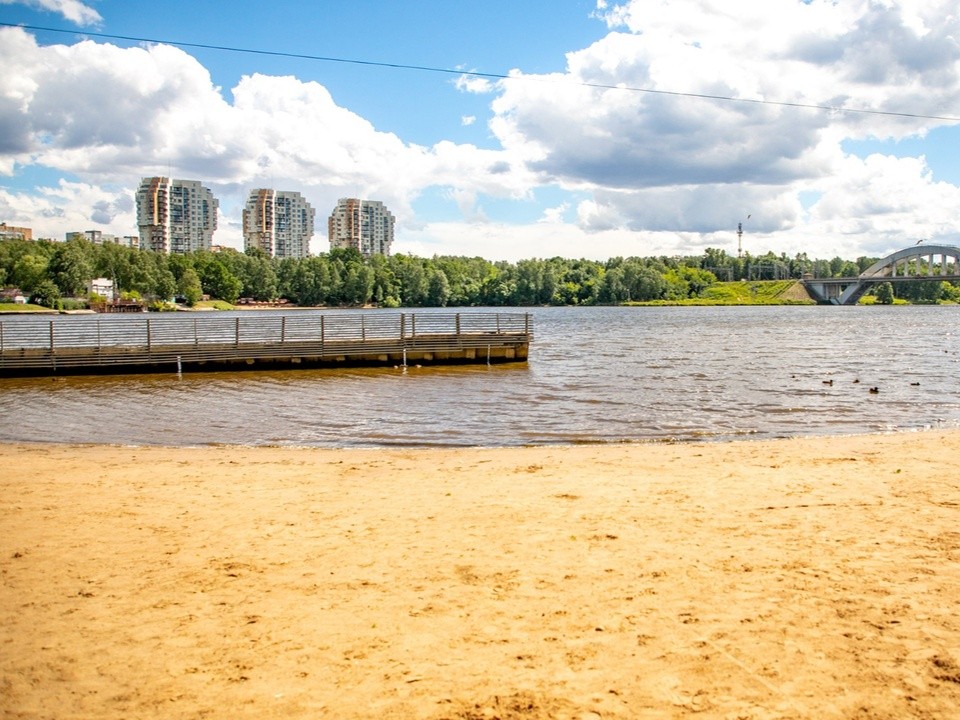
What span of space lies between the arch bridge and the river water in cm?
15152

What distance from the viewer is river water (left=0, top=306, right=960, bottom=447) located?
715 inches

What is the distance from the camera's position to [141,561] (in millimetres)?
7230

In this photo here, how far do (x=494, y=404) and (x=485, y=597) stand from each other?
17.3 metres

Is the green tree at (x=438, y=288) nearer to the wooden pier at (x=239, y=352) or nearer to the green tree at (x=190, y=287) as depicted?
the green tree at (x=190, y=287)

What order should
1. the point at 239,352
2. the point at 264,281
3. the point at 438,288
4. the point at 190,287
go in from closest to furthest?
the point at 239,352 < the point at 190,287 < the point at 264,281 < the point at 438,288

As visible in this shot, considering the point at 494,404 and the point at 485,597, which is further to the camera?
the point at 494,404

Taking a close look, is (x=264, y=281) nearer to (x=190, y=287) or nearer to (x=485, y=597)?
(x=190, y=287)

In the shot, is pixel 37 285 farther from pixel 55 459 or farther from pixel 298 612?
pixel 298 612

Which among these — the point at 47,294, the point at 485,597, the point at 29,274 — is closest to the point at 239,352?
the point at 485,597

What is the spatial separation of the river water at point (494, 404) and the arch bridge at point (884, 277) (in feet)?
497

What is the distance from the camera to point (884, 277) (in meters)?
181

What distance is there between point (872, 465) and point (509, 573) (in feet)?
25.0

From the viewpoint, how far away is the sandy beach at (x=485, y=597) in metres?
4.66

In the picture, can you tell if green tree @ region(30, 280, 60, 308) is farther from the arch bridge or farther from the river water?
the arch bridge
